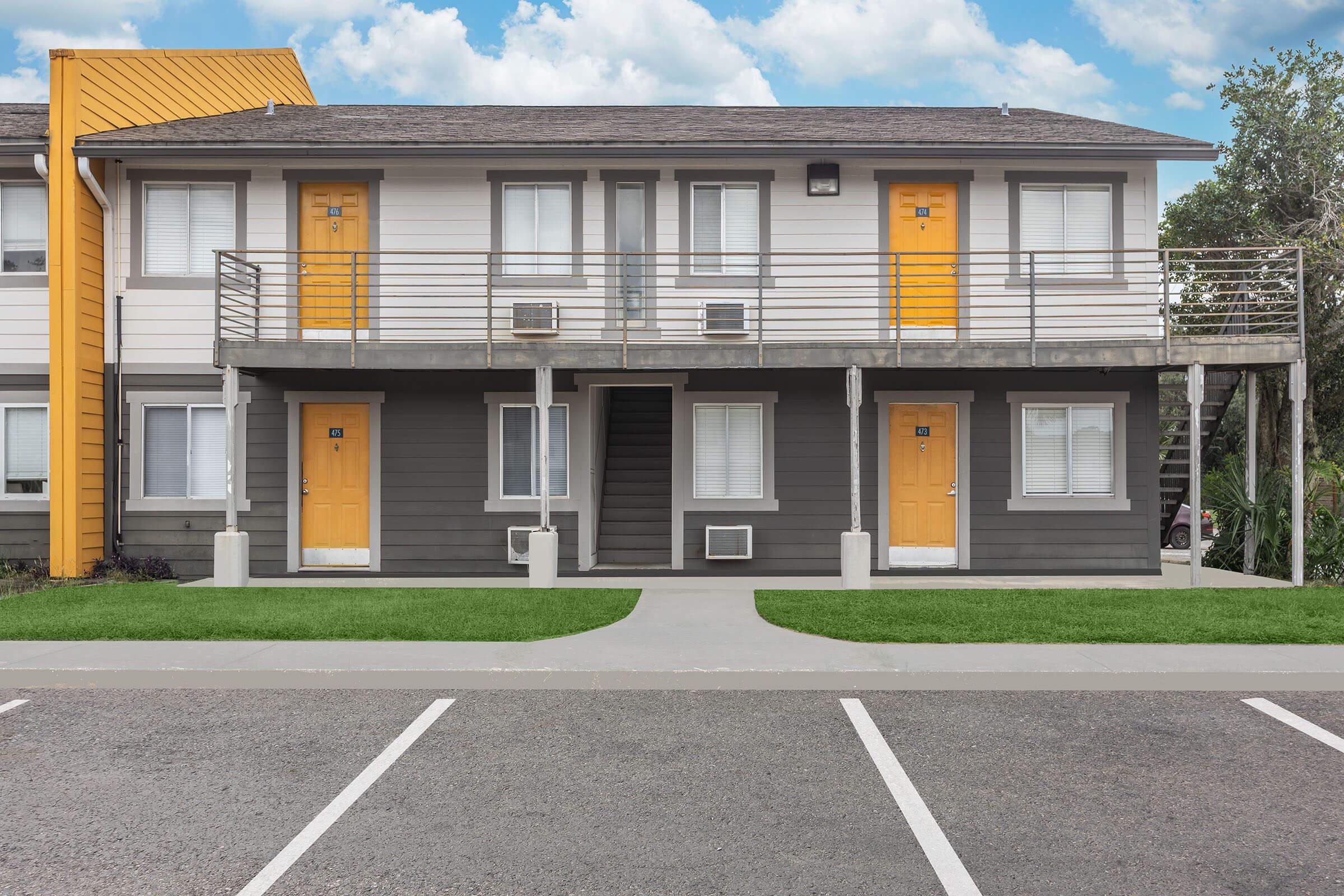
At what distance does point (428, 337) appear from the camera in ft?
43.4

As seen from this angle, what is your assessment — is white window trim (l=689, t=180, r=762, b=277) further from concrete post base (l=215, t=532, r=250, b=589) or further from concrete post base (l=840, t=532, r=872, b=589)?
concrete post base (l=215, t=532, r=250, b=589)

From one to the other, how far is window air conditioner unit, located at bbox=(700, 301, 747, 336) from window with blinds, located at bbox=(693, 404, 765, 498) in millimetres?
1154

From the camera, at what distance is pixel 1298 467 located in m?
11.5

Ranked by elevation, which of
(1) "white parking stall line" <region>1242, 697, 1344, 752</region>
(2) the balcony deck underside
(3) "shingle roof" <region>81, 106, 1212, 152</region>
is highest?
(3) "shingle roof" <region>81, 106, 1212, 152</region>

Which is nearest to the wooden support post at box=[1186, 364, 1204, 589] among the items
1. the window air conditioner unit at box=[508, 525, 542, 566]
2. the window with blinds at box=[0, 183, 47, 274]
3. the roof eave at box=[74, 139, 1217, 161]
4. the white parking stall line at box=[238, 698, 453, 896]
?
the roof eave at box=[74, 139, 1217, 161]

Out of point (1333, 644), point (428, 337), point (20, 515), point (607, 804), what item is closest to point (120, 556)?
point (20, 515)

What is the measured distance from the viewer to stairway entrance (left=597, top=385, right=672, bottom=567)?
14.4 m

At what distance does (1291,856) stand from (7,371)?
15733 mm

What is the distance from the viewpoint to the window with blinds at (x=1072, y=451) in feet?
43.8

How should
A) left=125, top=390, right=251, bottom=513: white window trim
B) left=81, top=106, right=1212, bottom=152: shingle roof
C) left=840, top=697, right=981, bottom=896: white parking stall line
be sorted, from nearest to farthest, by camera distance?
left=840, top=697, right=981, bottom=896: white parking stall line < left=81, top=106, right=1212, bottom=152: shingle roof < left=125, top=390, right=251, bottom=513: white window trim

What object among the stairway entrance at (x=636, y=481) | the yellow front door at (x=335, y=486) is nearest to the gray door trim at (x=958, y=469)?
the stairway entrance at (x=636, y=481)

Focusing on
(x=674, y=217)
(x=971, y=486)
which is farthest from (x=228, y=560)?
(x=971, y=486)

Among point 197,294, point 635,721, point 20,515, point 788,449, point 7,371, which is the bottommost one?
point 635,721

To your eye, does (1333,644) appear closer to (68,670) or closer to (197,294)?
(68,670)
